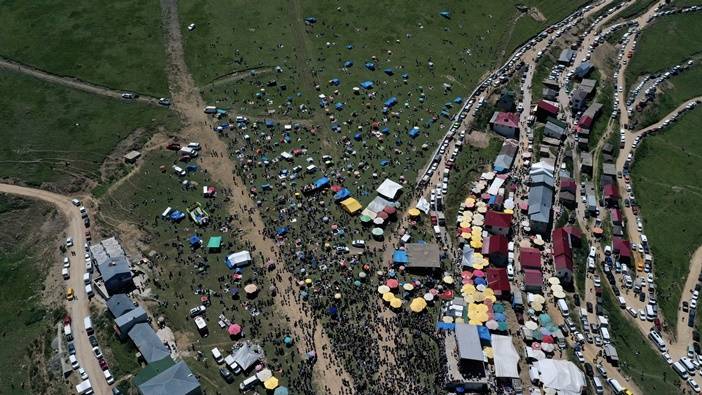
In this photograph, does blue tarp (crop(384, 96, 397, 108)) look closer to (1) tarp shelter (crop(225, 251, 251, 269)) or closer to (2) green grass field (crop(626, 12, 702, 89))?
(1) tarp shelter (crop(225, 251, 251, 269))

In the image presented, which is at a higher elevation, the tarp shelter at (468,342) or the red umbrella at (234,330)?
the tarp shelter at (468,342)

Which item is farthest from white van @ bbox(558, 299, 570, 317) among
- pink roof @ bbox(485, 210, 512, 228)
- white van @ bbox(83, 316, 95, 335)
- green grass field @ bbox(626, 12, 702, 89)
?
green grass field @ bbox(626, 12, 702, 89)

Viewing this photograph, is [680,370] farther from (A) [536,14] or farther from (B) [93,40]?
(B) [93,40]

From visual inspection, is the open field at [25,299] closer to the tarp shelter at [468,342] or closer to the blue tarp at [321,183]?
the blue tarp at [321,183]

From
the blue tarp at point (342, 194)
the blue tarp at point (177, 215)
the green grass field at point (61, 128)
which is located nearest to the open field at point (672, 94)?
the blue tarp at point (342, 194)

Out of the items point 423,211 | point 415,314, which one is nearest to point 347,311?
point 415,314

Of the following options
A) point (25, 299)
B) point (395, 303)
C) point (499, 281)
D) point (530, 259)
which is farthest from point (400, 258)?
point (25, 299)
